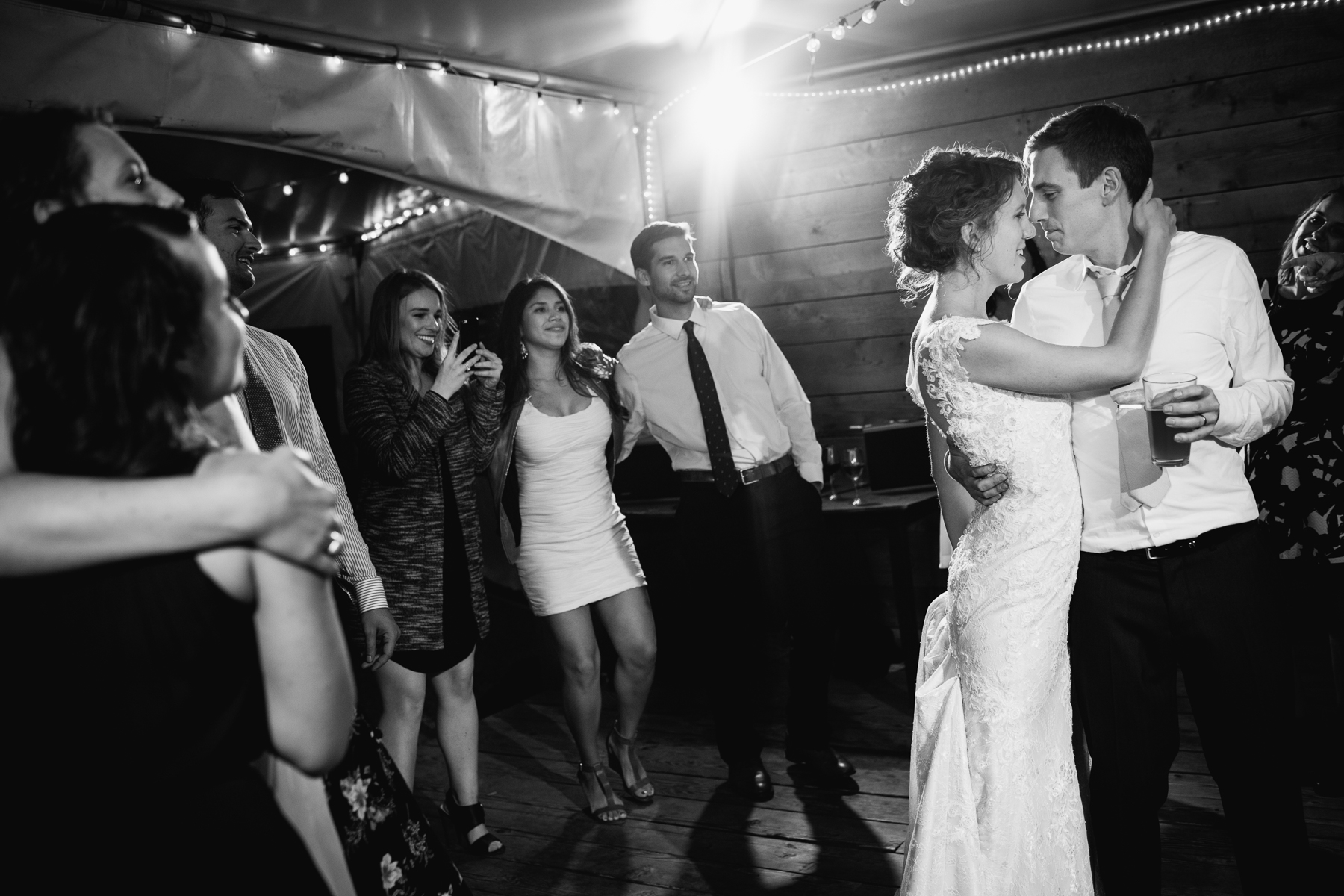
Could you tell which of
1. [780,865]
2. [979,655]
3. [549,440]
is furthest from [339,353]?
[979,655]

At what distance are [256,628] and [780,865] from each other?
2231 millimetres

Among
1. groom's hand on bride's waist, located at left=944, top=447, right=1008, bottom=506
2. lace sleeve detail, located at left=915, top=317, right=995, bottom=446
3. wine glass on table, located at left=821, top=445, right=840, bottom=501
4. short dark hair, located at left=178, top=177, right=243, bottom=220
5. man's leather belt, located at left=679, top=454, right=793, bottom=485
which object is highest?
short dark hair, located at left=178, top=177, right=243, bottom=220

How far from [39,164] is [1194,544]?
2.00 m

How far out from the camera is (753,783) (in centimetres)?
340

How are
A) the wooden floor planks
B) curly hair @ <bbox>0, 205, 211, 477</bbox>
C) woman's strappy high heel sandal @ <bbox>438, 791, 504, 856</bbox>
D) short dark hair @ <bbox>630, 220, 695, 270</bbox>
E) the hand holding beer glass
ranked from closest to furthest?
curly hair @ <bbox>0, 205, 211, 477</bbox> < the hand holding beer glass < the wooden floor planks < woman's strappy high heel sandal @ <bbox>438, 791, 504, 856</bbox> < short dark hair @ <bbox>630, 220, 695, 270</bbox>

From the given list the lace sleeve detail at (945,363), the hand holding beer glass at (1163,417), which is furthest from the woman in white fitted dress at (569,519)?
the hand holding beer glass at (1163,417)

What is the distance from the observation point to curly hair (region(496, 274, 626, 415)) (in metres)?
3.38

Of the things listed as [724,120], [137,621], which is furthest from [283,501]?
[724,120]

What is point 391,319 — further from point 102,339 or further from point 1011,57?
point 1011,57

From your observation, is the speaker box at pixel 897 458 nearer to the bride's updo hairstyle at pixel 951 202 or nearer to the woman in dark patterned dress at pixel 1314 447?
the woman in dark patterned dress at pixel 1314 447

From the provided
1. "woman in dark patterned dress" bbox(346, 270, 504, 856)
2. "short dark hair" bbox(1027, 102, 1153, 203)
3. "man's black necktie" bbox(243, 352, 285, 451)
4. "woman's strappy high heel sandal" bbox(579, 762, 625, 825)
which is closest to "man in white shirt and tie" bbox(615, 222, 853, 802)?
"woman's strappy high heel sandal" bbox(579, 762, 625, 825)

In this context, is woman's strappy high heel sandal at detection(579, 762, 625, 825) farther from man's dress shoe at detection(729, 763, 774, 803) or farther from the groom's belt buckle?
the groom's belt buckle

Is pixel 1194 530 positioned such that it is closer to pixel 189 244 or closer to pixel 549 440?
pixel 189 244

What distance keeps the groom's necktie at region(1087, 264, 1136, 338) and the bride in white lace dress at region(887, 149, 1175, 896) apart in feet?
0.42
